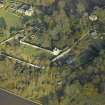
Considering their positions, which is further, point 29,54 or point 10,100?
point 29,54

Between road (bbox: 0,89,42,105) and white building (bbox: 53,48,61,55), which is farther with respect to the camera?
white building (bbox: 53,48,61,55)

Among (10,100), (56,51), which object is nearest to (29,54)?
(56,51)

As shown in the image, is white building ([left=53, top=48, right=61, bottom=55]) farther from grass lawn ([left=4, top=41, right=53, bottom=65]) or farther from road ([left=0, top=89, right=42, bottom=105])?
road ([left=0, top=89, right=42, bottom=105])

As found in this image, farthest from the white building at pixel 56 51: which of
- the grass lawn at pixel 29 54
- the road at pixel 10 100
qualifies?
the road at pixel 10 100

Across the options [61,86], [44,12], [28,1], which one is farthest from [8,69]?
[28,1]

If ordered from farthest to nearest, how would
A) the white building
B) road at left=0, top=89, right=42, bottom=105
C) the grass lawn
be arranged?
the white building < the grass lawn < road at left=0, top=89, right=42, bottom=105

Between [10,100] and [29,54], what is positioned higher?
[29,54]

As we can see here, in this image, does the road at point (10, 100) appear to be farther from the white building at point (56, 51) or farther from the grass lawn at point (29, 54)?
the white building at point (56, 51)

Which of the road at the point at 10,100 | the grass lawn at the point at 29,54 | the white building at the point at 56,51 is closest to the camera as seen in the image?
the road at the point at 10,100

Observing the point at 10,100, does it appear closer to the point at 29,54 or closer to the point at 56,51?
the point at 29,54

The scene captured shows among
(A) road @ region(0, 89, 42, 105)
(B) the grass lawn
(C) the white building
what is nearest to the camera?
(A) road @ region(0, 89, 42, 105)

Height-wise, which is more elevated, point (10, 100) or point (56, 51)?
point (56, 51)

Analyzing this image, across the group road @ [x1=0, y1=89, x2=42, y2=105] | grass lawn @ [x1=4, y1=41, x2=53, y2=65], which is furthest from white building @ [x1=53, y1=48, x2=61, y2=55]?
road @ [x1=0, y1=89, x2=42, y2=105]
